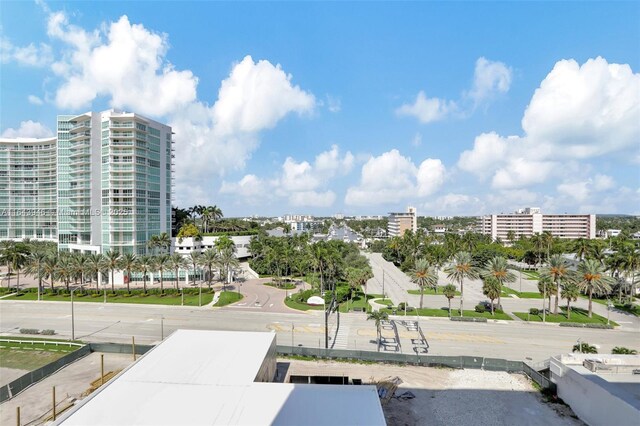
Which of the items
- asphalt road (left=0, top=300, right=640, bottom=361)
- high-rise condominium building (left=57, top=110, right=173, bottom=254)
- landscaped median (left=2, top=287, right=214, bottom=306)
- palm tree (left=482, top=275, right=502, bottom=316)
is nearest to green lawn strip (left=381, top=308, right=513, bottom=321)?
asphalt road (left=0, top=300, right=640, bottom=361)

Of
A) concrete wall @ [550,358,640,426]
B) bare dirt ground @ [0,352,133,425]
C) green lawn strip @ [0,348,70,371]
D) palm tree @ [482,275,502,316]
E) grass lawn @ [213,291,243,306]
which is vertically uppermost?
palm tree @ [482,275,502,316]

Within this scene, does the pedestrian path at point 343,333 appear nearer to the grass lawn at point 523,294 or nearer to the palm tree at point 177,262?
the palm tree at point 177,262

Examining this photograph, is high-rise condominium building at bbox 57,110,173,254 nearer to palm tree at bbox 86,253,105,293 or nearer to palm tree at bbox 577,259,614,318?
palm tree at bbox 86,253,105,293

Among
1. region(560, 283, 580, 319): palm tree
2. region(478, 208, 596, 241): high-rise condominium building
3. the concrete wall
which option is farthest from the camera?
region(478, 208, 596, 241): high-rise condominium building

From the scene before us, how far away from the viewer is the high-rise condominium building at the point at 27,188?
394 feet

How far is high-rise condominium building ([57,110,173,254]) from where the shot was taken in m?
83.2

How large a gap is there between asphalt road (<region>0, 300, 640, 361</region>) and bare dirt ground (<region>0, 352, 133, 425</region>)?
→ 21.7 feet

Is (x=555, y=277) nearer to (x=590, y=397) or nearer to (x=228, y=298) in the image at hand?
(x=590, y=397)

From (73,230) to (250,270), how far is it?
45.7 metres

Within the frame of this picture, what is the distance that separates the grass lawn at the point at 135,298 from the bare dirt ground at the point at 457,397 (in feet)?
120

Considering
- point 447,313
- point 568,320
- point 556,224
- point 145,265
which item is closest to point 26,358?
point 145,265

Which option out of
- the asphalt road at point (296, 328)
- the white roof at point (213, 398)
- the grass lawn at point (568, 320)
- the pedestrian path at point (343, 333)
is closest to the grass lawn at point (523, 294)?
the grass lawn at point (568, 320)

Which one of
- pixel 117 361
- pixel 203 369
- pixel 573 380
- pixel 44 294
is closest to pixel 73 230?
pixel 44 294

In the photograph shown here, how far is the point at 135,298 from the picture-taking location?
67062 mm
